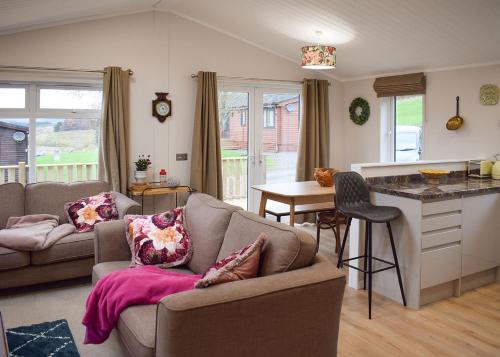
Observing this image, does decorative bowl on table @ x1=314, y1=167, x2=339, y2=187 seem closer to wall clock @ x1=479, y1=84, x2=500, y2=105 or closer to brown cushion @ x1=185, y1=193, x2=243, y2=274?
wall clock @ x1=479, y1=84, x2=500, y2=105

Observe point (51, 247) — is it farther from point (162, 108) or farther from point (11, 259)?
point (162, 108)

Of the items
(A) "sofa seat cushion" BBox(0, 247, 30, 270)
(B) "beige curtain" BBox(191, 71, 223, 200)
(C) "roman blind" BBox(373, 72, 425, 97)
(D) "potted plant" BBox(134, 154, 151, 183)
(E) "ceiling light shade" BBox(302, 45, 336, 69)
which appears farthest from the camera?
(B) "beige curtain" BBox(191, 71, 223, 200)

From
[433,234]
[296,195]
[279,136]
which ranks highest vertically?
[279,136]

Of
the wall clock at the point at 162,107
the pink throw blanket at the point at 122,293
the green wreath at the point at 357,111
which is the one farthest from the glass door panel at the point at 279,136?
the pink throw blanket at the point at 122,293

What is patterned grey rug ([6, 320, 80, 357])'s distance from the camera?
2.63 m

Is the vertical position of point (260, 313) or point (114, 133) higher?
point (114, 133)

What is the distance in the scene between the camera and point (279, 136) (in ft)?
20.8

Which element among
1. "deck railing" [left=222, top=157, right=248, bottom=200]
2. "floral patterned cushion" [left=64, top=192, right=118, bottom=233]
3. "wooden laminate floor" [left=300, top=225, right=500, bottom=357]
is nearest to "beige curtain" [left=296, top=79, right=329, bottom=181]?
"deck railing" [left=222, top=157, right=248, bottom=200]

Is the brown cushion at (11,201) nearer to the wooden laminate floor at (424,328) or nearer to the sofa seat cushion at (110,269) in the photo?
the sofa seat cushion at (110,269)

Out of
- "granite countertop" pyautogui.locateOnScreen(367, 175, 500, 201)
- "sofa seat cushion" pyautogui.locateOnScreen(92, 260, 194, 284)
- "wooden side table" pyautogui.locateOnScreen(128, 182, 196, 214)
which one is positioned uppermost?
"granite countertop" pyautogui.locateOnScreen(367, 175, 500, 201)

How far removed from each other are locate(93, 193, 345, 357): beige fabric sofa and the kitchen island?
1390 millimetres

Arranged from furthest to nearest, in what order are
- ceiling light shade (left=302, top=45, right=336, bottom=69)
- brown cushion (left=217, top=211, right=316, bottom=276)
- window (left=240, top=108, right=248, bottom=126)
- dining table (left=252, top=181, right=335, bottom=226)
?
window (left=240, top=108, right=248, bottom=126)
ceiling light shade (left=302, top=45, right=336, bottom=69)
dining table (left=252, top=181, right=335, bottom=226)
brown cushion (left=217, top=211, right=316, bottom=276)

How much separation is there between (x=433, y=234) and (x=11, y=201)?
357cm

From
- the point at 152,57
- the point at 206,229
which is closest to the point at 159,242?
the point at 206,229
